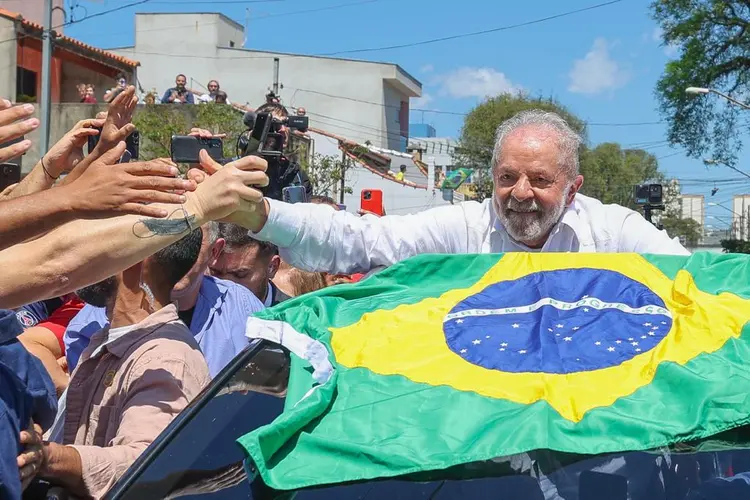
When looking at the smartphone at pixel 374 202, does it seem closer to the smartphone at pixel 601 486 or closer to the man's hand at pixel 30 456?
the man's hand at pixel 30 456

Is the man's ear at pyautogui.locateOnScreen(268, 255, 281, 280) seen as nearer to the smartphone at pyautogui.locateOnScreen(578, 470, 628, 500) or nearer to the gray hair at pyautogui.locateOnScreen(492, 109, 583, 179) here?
the gray hair at pyautogui.locateOnScreen(492, 109, 583, 179)

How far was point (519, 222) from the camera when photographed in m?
3.09

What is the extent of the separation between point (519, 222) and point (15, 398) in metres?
1.68

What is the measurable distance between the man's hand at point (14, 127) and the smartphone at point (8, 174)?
1141 mm

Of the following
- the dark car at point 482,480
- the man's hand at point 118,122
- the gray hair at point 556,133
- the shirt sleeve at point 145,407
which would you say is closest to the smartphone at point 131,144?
the man's hand at point 118,122

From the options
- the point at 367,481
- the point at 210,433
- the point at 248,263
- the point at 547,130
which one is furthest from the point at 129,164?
the point at 248,263

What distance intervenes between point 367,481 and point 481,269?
856 mm

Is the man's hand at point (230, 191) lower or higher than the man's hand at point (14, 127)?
lower

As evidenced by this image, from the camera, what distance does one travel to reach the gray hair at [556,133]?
3148mm

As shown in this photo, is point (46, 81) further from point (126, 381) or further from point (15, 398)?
point (15, 398)

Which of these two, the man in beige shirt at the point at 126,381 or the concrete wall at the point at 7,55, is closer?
the man in beige shirt at the point at 126,381

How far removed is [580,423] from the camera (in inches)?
75.4

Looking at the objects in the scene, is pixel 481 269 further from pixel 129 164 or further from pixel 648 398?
pixel 129 164

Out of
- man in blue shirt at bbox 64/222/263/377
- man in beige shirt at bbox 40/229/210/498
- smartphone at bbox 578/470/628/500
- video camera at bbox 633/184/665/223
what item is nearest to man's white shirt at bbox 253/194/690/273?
man in beige shirt at bbox 40/229/210/498
